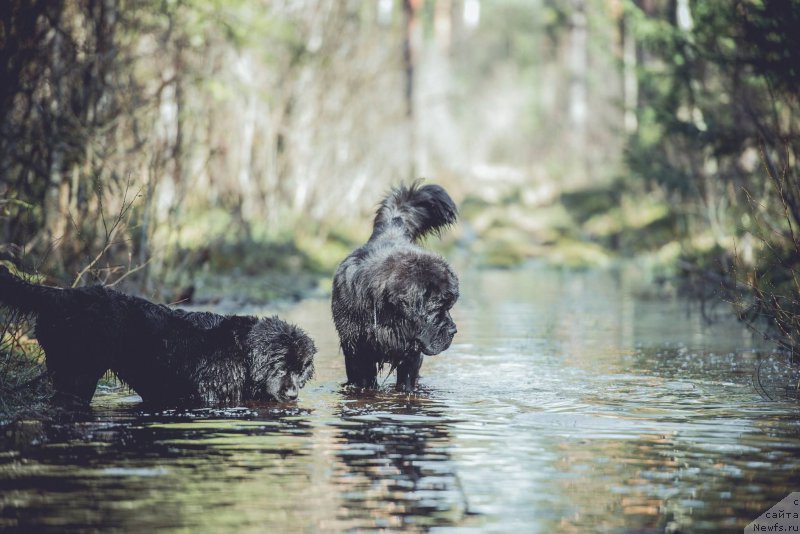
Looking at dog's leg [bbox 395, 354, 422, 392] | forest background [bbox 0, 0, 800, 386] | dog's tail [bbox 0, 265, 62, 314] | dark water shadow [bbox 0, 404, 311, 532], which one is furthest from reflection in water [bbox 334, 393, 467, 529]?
forest background [bbox 0, 0, 800, 386]

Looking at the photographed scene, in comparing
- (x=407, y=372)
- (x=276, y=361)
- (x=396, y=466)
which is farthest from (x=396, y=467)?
(x=407, y=372)

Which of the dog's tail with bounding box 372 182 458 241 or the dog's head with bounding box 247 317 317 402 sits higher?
the dog's tail with bounding box 372 182 458 241

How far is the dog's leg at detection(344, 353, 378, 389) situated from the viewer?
9945 mm

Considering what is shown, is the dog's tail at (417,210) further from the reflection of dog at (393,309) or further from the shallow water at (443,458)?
the shallow water at (443,458)

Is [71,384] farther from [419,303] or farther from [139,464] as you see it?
[419,303]

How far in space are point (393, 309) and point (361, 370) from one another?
0.69 m

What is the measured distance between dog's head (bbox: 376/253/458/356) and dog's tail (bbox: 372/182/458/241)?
1322 millimetres

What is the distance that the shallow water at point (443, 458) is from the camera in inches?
222

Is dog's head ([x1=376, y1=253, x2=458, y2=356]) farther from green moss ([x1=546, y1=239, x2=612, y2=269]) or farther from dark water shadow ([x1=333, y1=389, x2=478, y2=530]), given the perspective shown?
green moss ([x1=546, y1=239, x2=612, y2=269])

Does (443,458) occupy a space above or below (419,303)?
below

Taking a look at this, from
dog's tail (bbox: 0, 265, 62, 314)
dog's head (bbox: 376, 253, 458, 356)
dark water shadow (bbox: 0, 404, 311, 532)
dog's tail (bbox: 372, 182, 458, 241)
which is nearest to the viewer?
dark water shadow (bbox: 0, 404, 311, 532)

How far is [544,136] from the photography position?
62250mm

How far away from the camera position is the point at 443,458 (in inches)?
276

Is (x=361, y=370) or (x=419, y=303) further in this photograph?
(x=361, y=370)
